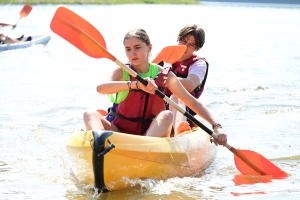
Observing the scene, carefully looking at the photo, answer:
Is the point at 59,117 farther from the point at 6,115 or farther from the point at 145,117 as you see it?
the point at 145,117

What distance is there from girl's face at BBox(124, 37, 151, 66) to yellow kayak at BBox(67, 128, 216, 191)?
2.12ft

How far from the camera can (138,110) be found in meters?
4.84

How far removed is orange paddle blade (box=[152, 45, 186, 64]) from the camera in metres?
5.39

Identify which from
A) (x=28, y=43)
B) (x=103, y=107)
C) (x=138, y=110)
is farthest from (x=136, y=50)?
(x=28, y=43)

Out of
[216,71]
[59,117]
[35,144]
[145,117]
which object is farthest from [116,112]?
[216,71]

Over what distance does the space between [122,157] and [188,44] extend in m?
1.88

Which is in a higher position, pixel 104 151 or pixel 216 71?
pixel 216 71

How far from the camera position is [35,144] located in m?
6.45

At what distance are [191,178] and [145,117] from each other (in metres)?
0.64

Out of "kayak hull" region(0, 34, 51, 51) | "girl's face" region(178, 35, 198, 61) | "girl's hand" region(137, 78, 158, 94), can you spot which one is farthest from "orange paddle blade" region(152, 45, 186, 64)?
"kayak hull" region(0, 34, 51, 51)

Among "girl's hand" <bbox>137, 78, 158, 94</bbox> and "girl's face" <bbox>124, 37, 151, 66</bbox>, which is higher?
"girl's face" <bbox>124, 37, 151, 66</bbox>

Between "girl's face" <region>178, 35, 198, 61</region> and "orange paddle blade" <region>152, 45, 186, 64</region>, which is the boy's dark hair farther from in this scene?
"orange paddle blade" <region>152, 45, 186, 64</region>

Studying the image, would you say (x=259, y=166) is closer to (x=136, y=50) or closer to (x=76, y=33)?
(x=136, y=50)

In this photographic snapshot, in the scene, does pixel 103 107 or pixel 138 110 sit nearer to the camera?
pixel 138 110
